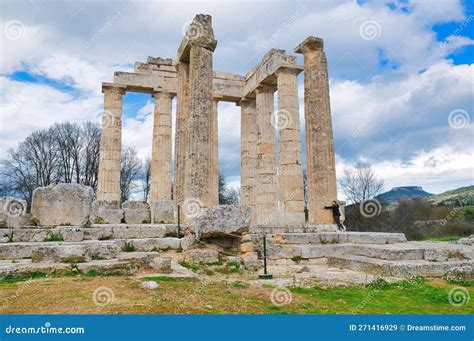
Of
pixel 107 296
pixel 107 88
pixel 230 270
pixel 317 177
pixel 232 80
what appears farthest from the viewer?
pixel 232 80

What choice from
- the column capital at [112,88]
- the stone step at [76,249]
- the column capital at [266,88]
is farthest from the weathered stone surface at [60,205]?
the column capital at [266,88]

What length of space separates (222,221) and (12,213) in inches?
255

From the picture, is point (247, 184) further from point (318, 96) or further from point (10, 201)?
point (10, 201)

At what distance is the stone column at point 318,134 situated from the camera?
54.6ft

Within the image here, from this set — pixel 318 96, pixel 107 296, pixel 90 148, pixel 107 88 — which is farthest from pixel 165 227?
pixel 90 148

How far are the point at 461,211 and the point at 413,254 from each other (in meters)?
32.6

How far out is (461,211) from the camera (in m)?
36.8

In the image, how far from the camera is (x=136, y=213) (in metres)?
16.0

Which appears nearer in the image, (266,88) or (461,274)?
(461,274)

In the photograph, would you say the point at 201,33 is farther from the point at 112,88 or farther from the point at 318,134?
the point at 112,88

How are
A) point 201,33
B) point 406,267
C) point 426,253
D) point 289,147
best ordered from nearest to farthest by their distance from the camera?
point 406,267 → point 426,253 → point 201,33 → point 289,147

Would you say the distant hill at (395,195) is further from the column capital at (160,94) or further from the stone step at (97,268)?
the stone step at (97,268)

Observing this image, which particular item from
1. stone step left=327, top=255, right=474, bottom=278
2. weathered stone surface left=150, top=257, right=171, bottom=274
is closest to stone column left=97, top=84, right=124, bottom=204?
weathered stone surface left=150, top=257, right=171, bottom=274

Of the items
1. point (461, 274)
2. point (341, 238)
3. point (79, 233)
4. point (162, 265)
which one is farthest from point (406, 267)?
point (79, 233)
